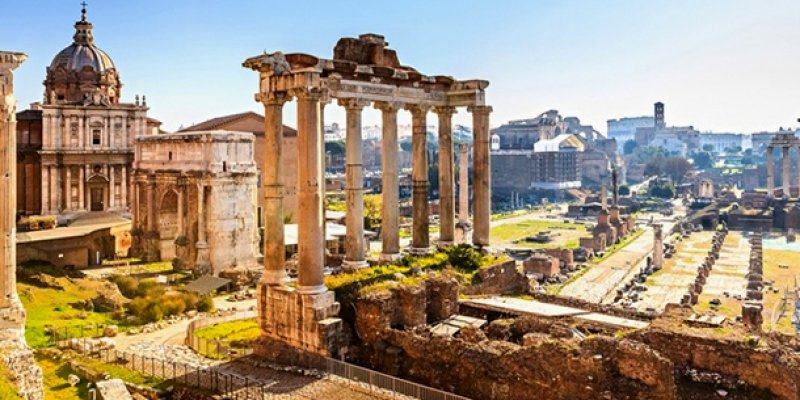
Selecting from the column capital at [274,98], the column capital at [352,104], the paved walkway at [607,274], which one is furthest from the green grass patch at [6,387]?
the paved walkway at [607,274]

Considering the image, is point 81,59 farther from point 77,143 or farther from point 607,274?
point 607,274

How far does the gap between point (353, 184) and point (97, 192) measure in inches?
1320

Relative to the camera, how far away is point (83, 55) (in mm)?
49500

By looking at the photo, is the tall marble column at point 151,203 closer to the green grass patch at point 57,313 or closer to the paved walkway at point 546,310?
the green grass patch at point 57,313

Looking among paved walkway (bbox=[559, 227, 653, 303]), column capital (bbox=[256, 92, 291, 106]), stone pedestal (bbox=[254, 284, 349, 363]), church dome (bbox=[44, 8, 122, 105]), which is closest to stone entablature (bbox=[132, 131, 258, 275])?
church dome (bbox=[44, 8, 122, 105])

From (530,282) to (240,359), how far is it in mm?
10176

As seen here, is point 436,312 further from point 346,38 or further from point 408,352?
point 346,38

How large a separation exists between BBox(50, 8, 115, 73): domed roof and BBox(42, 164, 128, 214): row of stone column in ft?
25.2

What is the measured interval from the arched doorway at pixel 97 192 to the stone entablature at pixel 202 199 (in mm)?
8634

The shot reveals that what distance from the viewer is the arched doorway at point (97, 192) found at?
153 ft

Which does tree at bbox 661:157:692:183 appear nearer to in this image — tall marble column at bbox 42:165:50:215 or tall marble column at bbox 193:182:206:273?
tall marble column at bbox 42:165:50:215

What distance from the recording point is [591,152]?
163625 millimetres

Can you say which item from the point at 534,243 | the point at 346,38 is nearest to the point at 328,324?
the point at 346,38

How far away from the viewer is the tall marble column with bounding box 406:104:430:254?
2164cm
